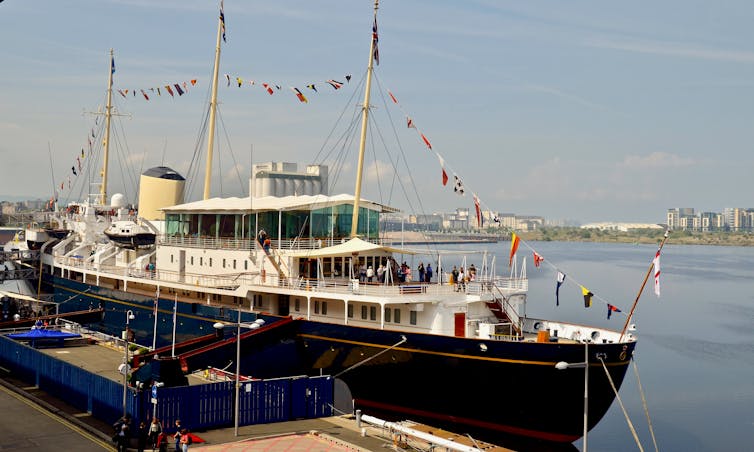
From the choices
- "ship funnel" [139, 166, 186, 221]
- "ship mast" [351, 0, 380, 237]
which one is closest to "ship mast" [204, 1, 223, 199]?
"ship funnel" [139, 166, 186, 221]

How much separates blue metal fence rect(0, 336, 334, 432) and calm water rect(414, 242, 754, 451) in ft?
45.5

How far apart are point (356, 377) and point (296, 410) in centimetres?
652

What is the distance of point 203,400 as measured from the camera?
2356 centimetres

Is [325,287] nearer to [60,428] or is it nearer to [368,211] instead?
[368,211]

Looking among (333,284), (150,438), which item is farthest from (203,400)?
(333,284)

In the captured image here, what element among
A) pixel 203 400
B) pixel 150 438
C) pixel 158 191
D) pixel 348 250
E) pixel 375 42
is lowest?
pixel 150 438

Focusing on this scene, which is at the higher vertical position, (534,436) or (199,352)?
(199,352)

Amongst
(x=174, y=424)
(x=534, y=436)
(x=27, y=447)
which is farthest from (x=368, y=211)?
(x=27, y=447)

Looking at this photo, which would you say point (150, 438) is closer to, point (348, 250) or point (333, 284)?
point (333, 284)

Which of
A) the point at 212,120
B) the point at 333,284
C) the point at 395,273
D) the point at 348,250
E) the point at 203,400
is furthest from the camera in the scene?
the point at 212,120

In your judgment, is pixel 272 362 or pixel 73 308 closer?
pixel 272 362

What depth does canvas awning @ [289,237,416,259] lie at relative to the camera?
1319 inches

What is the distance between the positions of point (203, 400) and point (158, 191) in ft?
114

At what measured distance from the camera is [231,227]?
39688 millimetres
